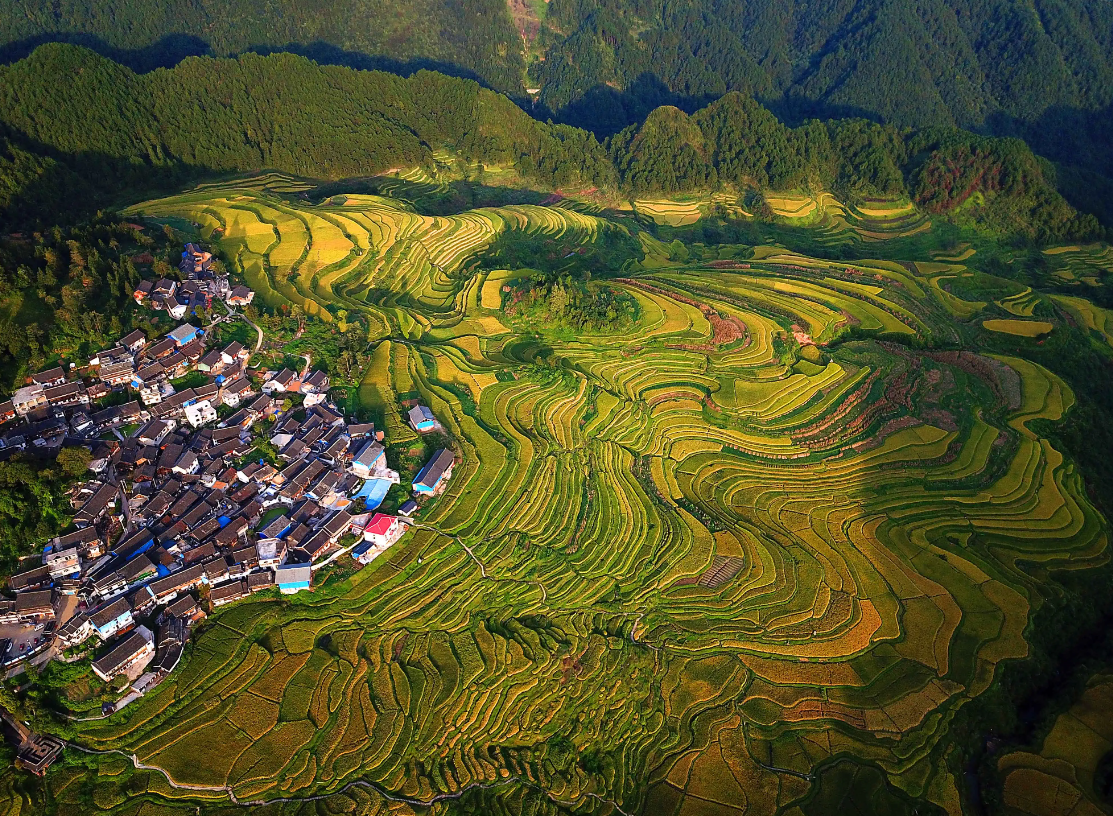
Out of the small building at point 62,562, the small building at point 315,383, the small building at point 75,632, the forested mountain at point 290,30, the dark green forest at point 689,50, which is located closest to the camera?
the small building at point 75,632

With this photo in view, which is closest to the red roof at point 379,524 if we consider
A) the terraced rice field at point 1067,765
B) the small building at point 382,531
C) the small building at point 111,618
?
the small building at point 382,531

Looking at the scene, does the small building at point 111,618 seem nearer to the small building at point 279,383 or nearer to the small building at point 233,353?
the small building at point 279,383

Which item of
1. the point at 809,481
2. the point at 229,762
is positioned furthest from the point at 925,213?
the point at 229,762

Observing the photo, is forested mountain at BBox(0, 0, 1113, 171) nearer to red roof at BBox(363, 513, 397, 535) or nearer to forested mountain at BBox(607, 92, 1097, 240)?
forested mountain at BBox(607, 92, 1097, 240)

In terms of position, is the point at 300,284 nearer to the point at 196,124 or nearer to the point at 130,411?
the point at 130,411

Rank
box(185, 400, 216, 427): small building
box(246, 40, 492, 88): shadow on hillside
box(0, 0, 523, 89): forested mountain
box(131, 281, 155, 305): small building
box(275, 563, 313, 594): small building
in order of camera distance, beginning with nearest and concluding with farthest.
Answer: box(275, 563, 313, 594): small building → box(185, 400, 216, 427): small building → box(131, 281, 155, 305): small building → box(0, 0, 523, 89): forested mountain → box(246, 40, 492, 88): shadow on hillside

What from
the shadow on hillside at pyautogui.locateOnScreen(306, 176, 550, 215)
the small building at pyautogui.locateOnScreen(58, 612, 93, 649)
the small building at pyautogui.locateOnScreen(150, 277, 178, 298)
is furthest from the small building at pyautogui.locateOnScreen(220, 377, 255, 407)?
the shadow on hillside at pyautogui.locateOnScreen(306, 176, 550, 215)

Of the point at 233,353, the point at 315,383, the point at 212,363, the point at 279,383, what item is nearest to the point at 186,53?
the point at 233,353
